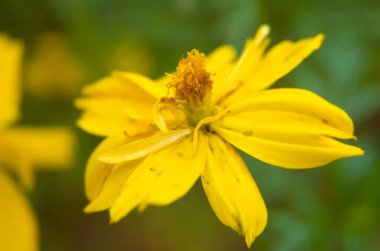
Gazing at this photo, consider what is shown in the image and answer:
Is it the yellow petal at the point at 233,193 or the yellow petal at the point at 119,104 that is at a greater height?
the yellow petal at the point at 119,104

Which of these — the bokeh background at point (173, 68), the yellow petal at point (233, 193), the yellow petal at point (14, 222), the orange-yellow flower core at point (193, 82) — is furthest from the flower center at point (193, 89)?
the yellow petal at point (14, 222)

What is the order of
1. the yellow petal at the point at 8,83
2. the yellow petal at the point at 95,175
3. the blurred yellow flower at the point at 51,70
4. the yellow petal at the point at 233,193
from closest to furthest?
the yellow petal at the point at 233,193, the yellow petal at the point at 95,175, the yellow petal at the point at 8,83, the blurred yellow flower at the point at 51,70

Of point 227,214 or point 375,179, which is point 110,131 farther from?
point 375,179

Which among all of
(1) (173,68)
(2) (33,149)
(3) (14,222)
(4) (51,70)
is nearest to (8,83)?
(2) (33,149)

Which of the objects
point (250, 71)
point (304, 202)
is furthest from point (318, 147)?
point (304, 202)

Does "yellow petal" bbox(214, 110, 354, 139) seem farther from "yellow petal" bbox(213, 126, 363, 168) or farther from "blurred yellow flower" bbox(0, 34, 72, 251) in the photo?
"blurred yellow flower" bbox(0, 34, 72, 251)

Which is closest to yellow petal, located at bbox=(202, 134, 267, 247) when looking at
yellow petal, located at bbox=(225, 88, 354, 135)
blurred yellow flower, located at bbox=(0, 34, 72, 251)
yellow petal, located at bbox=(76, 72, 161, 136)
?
yellow petal, located at bbox=(225, 88, 354, 135)

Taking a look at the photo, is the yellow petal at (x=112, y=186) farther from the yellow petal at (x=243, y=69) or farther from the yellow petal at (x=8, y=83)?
the yellow petal at (x=8, y=83)
